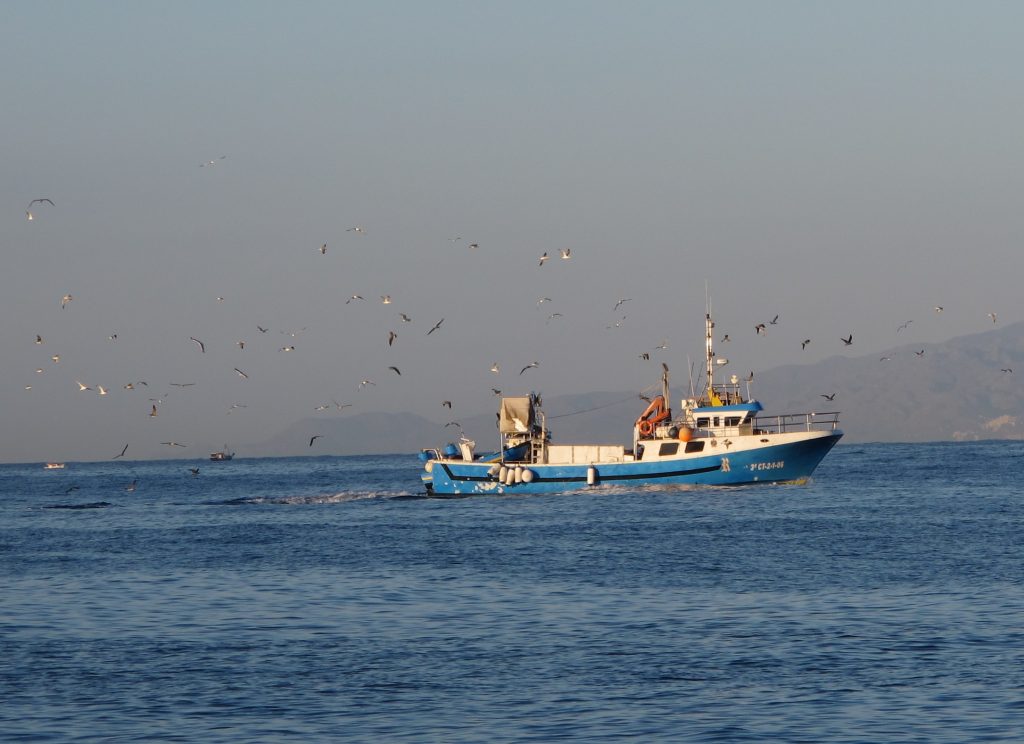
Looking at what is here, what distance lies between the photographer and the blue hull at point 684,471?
8719cm

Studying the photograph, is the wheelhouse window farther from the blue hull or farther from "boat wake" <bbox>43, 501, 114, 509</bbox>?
"boat wake" <bbox>43, 501, 114, 509</bbox>

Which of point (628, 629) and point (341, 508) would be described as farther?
point (341, 508)

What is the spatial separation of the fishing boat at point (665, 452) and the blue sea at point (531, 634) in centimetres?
1878

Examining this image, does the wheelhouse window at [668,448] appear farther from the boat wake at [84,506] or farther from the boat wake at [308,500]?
the boat wake at [84,506]

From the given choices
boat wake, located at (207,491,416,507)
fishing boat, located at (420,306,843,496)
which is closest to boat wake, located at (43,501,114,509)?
boat wake, located at (207,491,416,507)

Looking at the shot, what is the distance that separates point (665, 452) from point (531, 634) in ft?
185

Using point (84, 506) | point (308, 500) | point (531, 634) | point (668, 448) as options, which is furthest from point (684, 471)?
point (531, 634)

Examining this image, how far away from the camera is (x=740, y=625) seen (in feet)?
112

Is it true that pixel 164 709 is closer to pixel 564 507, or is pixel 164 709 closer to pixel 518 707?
pixel 518 707

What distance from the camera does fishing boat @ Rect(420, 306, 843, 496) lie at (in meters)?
87.1

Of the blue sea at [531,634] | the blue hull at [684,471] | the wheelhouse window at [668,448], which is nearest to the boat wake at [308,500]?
the blue hull at [684,471]

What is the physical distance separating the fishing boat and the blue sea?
18.8 metres

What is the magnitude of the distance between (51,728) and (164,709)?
7.36ft

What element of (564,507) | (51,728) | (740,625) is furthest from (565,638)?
(564,507)
